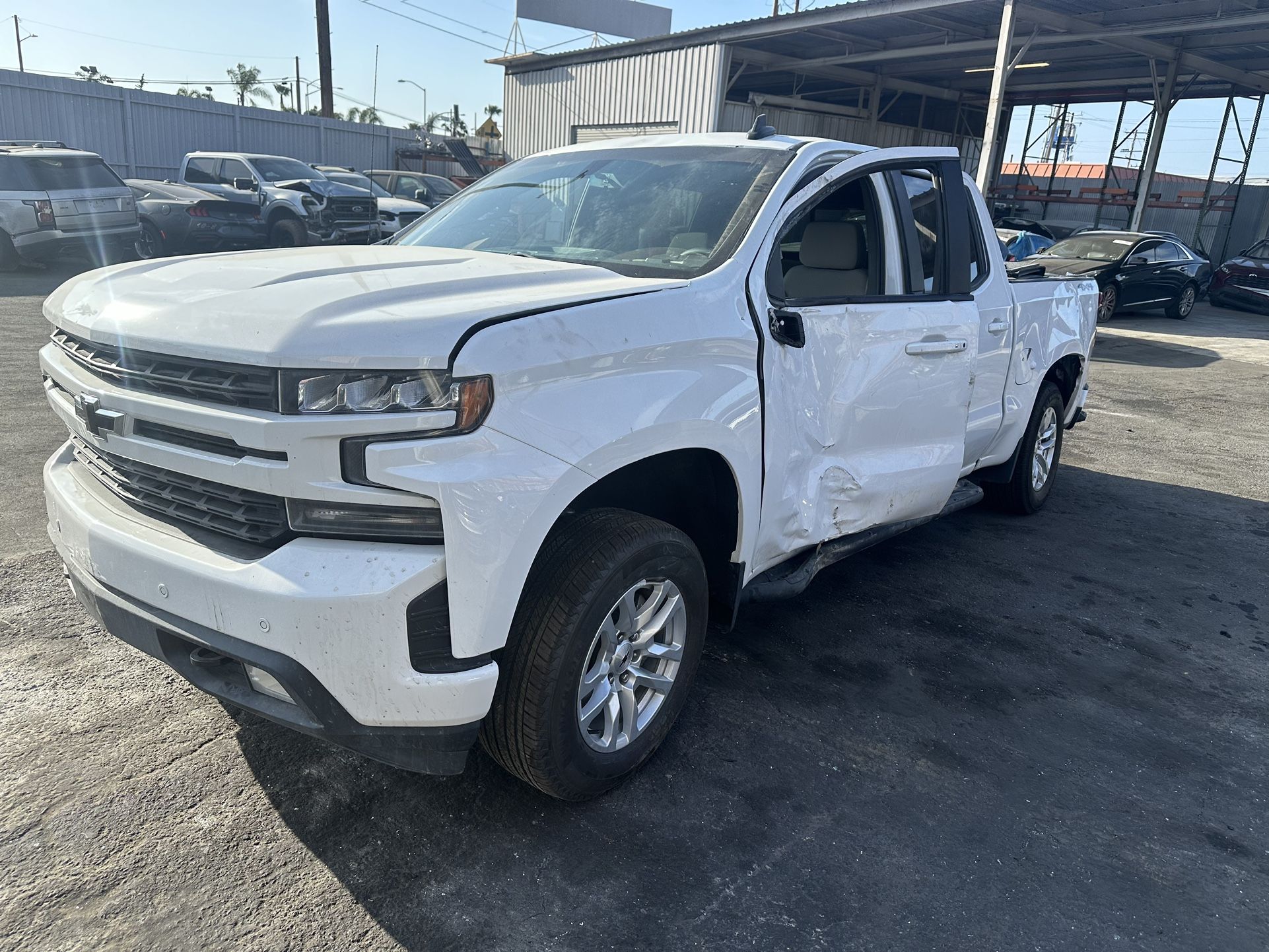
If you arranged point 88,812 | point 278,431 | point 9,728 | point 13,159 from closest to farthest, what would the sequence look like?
point 278,431, point 88,812, point 9,728, point 13,159

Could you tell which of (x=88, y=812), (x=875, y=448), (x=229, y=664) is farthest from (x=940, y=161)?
(x=88, y=812)

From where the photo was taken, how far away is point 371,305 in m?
2.29

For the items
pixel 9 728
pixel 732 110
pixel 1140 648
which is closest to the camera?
pixel 9 728

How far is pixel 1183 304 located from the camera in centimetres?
1680

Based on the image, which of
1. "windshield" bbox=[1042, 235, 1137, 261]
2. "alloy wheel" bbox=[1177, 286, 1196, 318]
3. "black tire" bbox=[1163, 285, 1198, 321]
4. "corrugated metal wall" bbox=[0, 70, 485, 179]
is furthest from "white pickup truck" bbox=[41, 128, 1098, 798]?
"corrugated metal wall" bbox=[0, 70, 485, 179]

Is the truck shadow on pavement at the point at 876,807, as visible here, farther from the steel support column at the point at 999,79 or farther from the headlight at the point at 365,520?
the steel support column at the point at 999,79

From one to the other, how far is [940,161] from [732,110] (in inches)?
673

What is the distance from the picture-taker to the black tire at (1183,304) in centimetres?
1653

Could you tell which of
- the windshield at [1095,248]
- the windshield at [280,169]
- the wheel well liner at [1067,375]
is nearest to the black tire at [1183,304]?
the windshield at [1095,248]

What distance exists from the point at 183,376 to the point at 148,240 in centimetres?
1476

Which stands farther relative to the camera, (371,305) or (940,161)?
(940,161)

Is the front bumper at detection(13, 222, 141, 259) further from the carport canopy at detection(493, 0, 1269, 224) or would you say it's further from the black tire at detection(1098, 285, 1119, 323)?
the black tire at detection(1098, 285, 1119, 323)

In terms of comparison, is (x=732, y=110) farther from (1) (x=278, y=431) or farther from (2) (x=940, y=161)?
(1) (x=278, y=431)

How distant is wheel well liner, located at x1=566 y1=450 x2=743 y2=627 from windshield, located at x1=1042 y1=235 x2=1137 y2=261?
1466 cm
